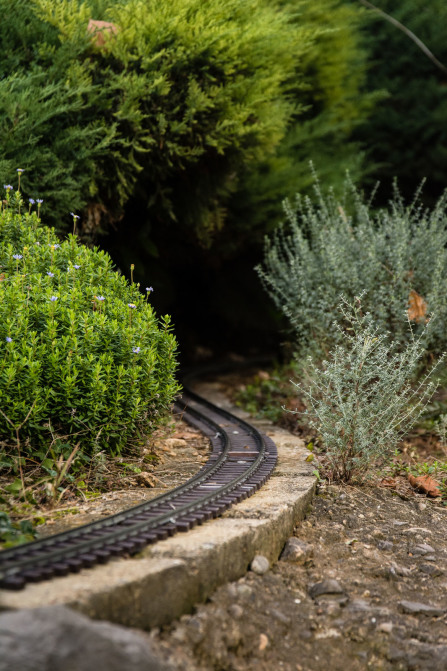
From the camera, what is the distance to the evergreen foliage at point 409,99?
1195cm

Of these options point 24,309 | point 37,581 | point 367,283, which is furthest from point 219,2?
point 37,581

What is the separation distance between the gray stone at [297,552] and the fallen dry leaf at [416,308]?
8.95 feet

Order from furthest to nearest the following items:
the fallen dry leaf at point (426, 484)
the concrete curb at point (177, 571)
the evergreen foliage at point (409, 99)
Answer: the evergreen foliage at point (409, 99) < the fallen dry leaf at point (426, 484) < the concrete curb at point (177, 571)

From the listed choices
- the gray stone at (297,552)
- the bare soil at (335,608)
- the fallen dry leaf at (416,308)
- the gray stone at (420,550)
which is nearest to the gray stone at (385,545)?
the bare soil at (335,608)

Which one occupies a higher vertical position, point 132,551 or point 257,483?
point 132,551

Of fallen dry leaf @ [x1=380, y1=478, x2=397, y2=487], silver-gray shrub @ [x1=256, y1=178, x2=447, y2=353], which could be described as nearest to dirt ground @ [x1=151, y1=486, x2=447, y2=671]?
fallen dry leaf @ [x1=380, y1=478, x2=397, y2=487]

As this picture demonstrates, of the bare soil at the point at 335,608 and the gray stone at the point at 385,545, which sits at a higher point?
the bare soil at the point at 335,608

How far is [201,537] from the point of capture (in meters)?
2.89

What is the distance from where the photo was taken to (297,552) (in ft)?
11.0

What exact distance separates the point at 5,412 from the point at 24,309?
2.21ft

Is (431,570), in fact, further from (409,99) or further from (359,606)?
(409,99)

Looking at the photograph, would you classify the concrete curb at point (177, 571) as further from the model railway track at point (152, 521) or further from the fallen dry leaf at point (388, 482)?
the fallen dry leaf at point (388, 482)

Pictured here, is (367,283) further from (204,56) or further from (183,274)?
(183,274)

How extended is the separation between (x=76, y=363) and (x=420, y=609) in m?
2.21
